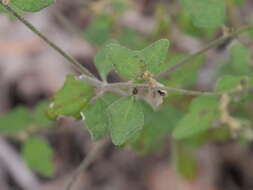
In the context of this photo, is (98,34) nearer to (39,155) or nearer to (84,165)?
(39,155)

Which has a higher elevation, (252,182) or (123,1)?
(123,1)

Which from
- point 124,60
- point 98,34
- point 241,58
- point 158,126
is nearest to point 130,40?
point 98,34

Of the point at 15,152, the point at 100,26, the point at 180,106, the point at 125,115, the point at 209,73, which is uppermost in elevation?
the point at 125,115

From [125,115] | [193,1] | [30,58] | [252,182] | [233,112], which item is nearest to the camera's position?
[125,115]

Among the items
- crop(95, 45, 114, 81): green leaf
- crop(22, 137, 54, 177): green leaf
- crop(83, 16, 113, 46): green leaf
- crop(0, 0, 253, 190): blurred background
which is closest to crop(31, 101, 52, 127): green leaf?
crop(0, 0, 253, 190): blurred background

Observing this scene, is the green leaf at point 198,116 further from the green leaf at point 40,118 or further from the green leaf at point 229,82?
the green leaf at point 40,118

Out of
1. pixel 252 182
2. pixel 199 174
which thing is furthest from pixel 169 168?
pixel 252 182

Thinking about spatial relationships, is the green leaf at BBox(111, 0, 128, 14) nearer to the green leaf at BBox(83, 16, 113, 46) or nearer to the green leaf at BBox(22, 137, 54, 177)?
the green leaf at BBox(83, 16, 113, 46)

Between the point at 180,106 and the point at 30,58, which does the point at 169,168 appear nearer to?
the point at 180,106
